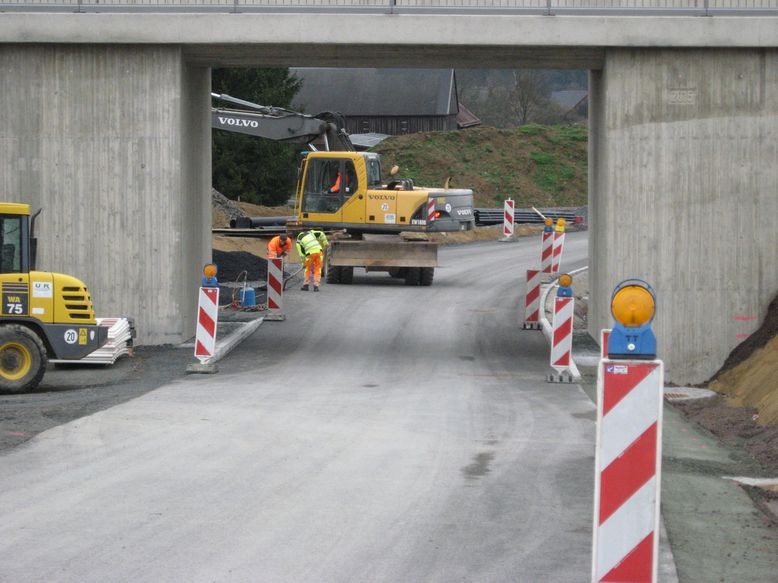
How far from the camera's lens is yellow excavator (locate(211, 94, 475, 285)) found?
2939 cm

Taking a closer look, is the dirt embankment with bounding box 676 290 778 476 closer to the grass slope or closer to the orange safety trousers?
the orange safety trousers

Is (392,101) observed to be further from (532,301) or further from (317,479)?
(317,479)

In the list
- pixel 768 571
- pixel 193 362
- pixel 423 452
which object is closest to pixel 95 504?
pixel 423 452

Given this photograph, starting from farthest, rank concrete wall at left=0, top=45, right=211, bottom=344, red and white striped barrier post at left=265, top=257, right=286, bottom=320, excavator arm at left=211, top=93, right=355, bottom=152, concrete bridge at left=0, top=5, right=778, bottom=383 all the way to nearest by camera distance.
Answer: excavator arm at left=211, top=93, right=355, bottom=152 < red and white striped barrier post at left=265, top=257, right=286, bottom=320 < concrete wall at left=0, top=45, right=211, bottom=344 < concrete bridge at left=0, top=5, right=778, bottom=383

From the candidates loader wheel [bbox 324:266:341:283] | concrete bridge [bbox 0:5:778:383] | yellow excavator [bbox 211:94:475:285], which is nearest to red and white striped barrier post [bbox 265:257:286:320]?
concrete bridge [bbox 0:5:778:383]

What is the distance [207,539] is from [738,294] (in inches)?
511

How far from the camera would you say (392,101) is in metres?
80.9

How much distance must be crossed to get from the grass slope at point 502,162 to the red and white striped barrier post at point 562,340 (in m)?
44.9

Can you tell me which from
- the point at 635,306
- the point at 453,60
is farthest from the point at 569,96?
the point at 635,306

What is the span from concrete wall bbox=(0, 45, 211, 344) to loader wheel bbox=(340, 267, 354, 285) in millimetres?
9883

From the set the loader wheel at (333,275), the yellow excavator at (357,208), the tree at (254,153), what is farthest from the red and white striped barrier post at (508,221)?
the loader wheel at (333,275)

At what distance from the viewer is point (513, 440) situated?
1234cm

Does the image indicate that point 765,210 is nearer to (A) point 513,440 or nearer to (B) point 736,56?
(B) point 736,56

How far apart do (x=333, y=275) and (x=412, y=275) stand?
198 centimetres
